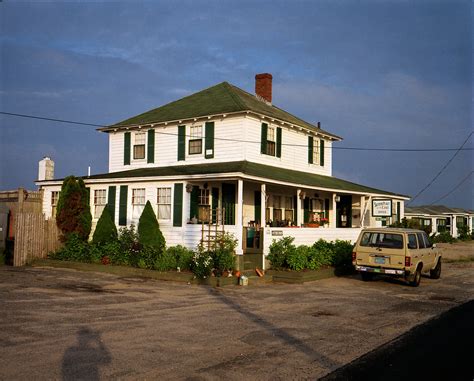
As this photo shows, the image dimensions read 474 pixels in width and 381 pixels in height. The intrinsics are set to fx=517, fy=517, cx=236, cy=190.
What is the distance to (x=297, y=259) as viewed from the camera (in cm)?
1892

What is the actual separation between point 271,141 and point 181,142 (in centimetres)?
419

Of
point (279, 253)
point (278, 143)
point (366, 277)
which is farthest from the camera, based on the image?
point (278, 143)

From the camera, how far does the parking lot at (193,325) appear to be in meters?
7.17

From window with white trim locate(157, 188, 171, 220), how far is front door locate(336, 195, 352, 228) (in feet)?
39.9

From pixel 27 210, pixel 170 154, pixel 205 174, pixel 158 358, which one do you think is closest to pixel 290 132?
pixel 170 154

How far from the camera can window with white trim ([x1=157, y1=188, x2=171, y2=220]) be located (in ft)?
67.2

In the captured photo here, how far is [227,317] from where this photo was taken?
1109cm

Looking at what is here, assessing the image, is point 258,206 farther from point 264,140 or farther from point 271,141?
point 271,141

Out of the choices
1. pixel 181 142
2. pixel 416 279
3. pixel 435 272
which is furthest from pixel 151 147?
pixel 435 272

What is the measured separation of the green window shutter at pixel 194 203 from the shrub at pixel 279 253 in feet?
10.6

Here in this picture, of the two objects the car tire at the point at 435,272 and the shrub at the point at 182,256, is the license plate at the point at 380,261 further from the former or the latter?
the shrub at the point at 182,256

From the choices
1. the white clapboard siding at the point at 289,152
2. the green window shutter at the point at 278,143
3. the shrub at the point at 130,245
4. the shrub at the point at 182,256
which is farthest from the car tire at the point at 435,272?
the shrub at the point at 130,245

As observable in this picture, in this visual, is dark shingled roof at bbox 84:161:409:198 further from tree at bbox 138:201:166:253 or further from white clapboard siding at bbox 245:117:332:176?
tree at bbox 138:201:166:253

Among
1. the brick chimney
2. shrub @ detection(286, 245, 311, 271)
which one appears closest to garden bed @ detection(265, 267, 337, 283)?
shrub @ detection(286, 245, 311, 271)
